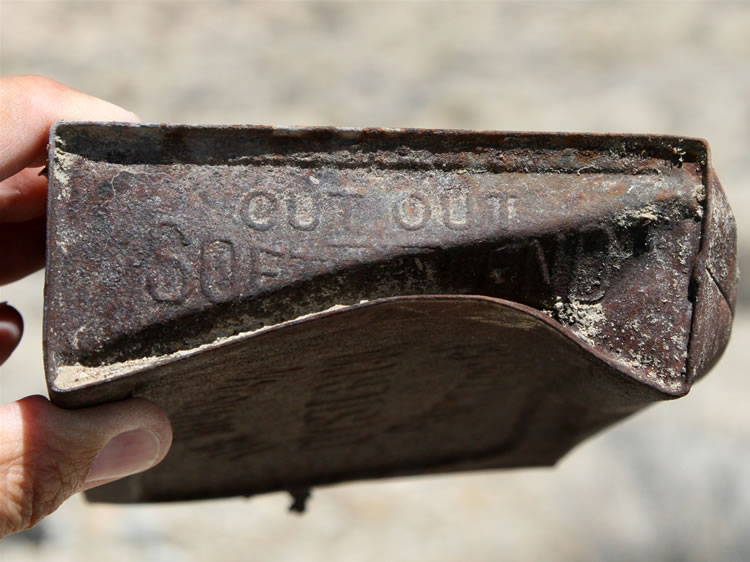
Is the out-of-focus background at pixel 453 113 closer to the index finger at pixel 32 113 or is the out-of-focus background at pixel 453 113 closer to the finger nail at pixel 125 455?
the finger nail at pixel 125 455

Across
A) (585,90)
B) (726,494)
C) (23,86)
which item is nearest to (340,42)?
(585,90)

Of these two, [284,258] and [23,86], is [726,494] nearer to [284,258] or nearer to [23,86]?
[284,258]

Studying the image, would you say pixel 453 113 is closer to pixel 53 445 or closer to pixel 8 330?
pixel 8 330

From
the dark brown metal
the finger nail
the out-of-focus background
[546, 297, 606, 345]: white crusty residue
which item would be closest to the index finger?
the dark brown metal

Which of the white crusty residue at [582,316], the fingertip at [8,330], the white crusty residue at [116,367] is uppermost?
the white crusty residue at [582,316]

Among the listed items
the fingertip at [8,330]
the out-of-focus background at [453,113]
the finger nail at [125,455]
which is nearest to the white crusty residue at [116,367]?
the finger nail at [125,455]

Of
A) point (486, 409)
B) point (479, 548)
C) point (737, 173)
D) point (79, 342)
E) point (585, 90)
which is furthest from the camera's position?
point (585, 90)
